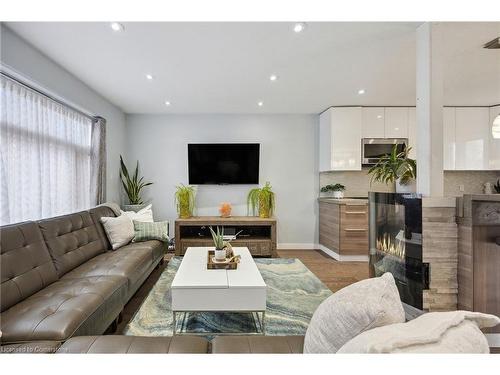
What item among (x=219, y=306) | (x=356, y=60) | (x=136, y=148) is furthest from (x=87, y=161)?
(x=356, y=60)

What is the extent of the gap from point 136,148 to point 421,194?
448 centimetres

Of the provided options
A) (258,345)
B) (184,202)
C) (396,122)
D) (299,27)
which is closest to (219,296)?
(258,345)

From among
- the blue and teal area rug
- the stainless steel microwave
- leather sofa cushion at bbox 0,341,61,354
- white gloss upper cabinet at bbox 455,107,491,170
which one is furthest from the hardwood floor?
white gloss upper cabinet at bbox 455,107,491,170

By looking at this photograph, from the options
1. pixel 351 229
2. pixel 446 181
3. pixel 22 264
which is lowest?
pixel 351 229

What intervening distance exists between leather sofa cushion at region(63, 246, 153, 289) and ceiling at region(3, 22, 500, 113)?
79.2 inches

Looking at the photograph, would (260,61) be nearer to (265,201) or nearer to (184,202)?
(265,201)

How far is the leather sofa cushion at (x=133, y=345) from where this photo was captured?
3.82 ft

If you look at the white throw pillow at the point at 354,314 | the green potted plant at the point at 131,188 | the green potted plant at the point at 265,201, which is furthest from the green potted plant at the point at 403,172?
the green potted plant at the point at 131,188

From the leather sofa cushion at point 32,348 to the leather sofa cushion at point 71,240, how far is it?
98cm

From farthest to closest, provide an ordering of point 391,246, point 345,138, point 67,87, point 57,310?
1. point 345,138
2. point 67,87
3. point 391,246
4. point 57,310

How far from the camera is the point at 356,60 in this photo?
110 inches

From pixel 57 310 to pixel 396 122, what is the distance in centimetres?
493

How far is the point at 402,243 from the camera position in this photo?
2.15m

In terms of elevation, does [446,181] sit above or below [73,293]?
above
